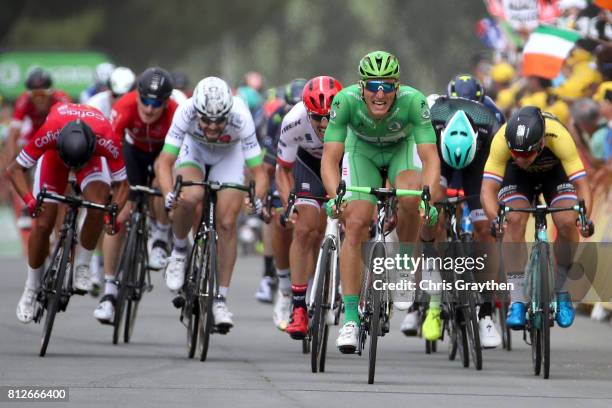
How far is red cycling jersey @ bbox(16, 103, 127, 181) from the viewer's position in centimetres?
1350

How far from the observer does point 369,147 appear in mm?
12438

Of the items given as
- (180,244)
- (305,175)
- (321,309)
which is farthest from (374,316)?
(180,244)

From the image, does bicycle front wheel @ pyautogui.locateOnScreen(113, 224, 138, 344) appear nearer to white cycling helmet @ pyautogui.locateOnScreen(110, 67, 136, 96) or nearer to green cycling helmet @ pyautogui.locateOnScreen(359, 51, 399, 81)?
white cycling helmet @ pyautogui.locateOnScreen(110, 67, 136, 96)

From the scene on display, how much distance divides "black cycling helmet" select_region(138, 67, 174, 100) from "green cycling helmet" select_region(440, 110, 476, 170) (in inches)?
95.1

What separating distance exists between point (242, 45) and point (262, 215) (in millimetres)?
77008

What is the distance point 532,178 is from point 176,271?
284cm

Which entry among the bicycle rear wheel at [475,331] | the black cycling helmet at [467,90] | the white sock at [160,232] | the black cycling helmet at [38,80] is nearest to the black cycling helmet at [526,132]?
the bicycle rear wheel at [475,331]

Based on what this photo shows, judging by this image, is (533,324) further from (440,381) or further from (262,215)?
(262,215)

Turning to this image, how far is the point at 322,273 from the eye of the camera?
1200 centimetres

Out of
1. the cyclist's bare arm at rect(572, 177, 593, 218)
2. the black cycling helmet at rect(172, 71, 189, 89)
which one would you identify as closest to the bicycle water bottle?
the cyclist's bare arm at rect(572, 177, 593, 218)

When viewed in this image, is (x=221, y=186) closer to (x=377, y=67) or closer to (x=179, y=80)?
(x=377, y=67)

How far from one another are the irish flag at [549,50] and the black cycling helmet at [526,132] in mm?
7451

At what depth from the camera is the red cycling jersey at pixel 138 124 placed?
1545cm

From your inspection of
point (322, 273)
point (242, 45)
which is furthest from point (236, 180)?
point (242, 45)
